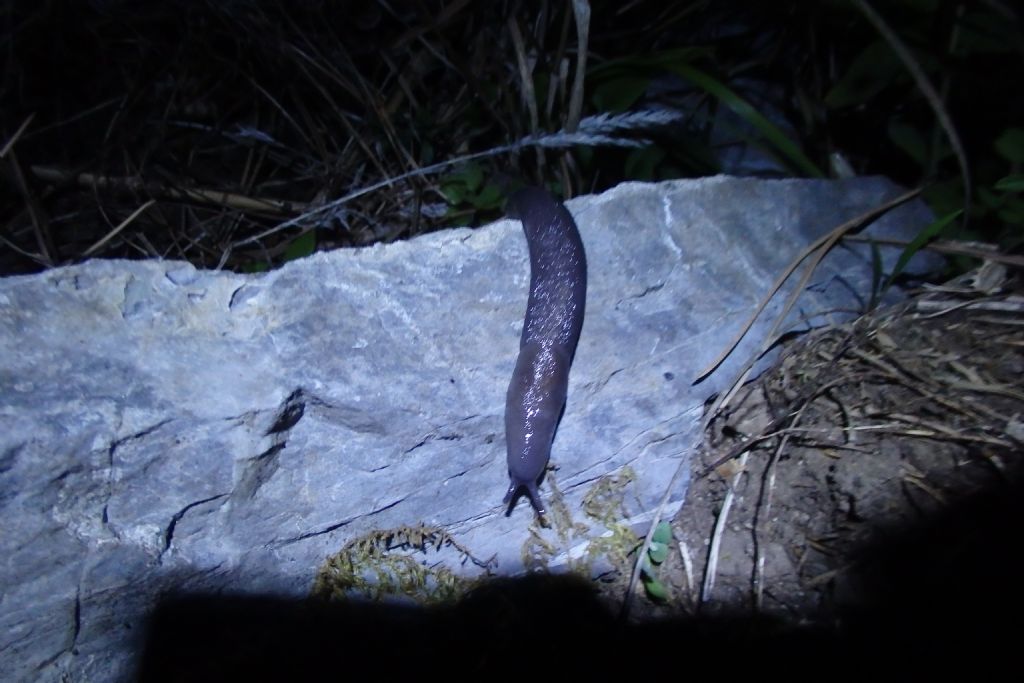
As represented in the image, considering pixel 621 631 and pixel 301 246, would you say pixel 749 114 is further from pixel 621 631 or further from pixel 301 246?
pixel 621 631

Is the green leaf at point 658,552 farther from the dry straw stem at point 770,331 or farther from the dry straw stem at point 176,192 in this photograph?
the dry straw stem at point 176,192

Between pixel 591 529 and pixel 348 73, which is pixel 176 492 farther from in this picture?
pixel 348 73

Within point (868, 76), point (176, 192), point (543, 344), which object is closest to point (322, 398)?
point (543, 344)

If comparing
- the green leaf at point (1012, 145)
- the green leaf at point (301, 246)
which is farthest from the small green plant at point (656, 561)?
the green leaf at point (1012, 145)

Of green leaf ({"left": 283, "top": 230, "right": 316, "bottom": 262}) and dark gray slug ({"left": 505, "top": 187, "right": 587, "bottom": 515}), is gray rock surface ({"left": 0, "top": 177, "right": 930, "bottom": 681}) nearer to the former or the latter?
dark gray slug ({"left": 505, "top": 187, "right": 587, "bottom": 515})

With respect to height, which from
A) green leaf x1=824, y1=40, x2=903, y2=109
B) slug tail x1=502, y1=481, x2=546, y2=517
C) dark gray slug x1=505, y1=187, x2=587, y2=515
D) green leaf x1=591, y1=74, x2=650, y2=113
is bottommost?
slug tail x1=502, y1=481, x2=546, y2=517

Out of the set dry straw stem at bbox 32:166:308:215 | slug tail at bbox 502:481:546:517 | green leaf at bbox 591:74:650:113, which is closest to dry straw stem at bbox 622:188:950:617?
slug tail at bbox 502:481:546:517
